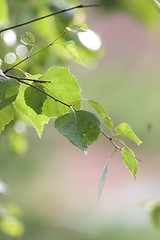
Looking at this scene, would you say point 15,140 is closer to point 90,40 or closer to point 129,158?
point 90,40

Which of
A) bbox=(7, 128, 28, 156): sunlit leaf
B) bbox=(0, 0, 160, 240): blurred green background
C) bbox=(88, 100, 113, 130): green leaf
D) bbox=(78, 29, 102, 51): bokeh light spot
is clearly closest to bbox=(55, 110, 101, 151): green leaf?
bbox=(88, 100, 113, 130): green leaf

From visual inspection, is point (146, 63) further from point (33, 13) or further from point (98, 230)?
point (33, 13)

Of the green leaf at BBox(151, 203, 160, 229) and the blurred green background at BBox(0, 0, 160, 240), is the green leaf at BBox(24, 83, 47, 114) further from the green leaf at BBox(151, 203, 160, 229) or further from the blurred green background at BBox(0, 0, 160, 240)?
the blurred green background at BBox(0, 0, 160, 240)

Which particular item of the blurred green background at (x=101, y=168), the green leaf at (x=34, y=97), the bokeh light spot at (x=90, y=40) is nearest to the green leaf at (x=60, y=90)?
the green leaf at (x=34, y=97)

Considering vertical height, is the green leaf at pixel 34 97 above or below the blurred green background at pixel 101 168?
below

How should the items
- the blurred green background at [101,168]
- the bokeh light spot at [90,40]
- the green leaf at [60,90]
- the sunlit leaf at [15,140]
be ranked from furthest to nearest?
the blurred green background at [101,168], the sunlit leaf at [15,140], the bokeh light spot at [90,40], the green leaf at [60,90]

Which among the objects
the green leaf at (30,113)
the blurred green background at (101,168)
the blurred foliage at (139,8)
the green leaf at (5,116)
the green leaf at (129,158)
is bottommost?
the green leaf at (5,116)

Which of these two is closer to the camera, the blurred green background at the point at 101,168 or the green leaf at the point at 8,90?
the green leaf at the point at 8,90

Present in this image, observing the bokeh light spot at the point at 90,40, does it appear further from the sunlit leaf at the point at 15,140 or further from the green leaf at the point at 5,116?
the green leaf at the point at 5,116
